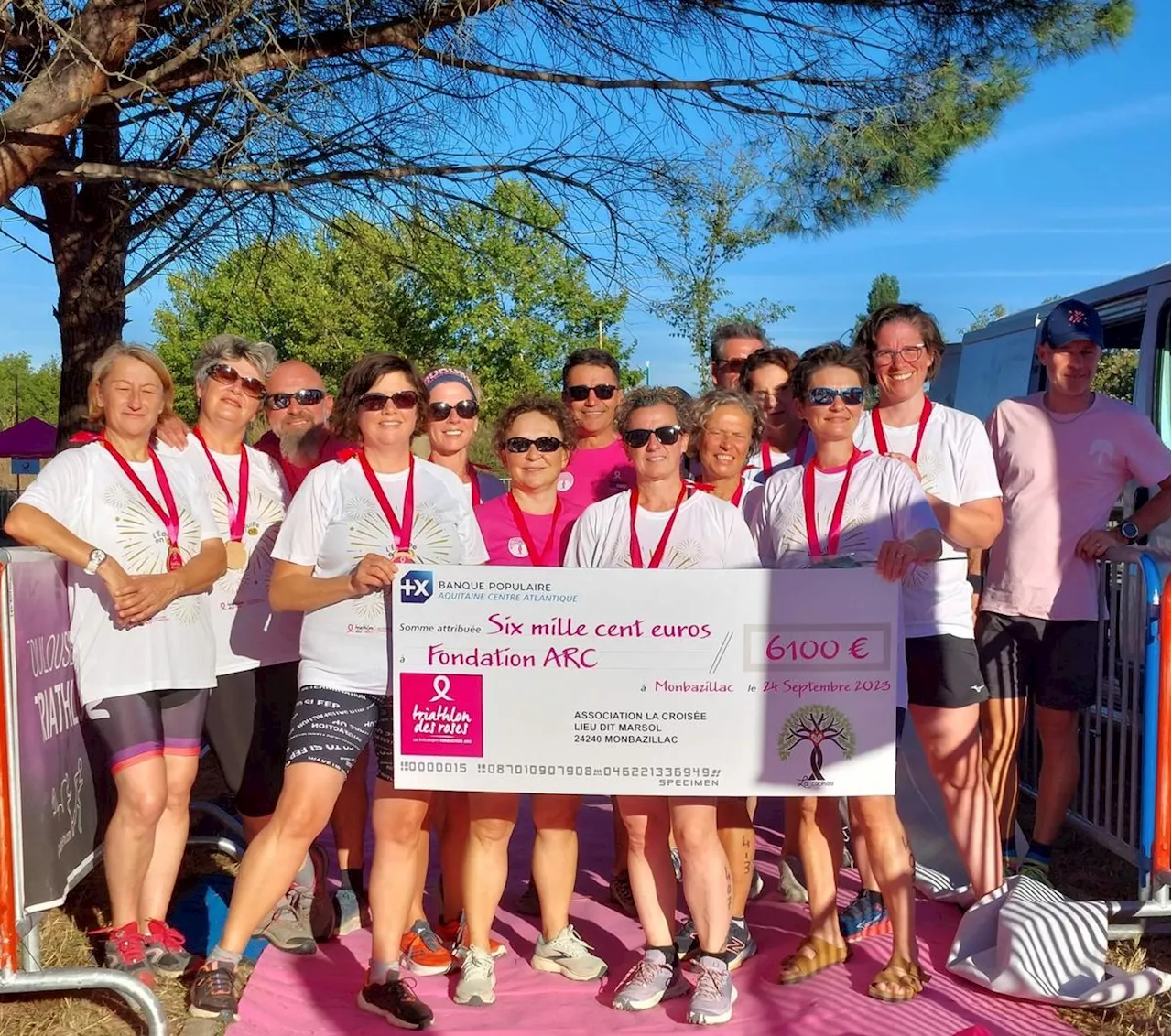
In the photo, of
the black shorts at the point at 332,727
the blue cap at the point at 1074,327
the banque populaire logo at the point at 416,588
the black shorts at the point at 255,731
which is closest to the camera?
the black shorts at the point at 332,727

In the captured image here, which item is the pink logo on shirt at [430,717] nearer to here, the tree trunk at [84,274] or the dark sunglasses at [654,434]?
the dark sunglasses at [654,434]

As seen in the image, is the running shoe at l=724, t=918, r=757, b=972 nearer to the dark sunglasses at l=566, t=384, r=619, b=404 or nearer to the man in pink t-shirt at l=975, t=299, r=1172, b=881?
the man in pink t-shirt at l=975, t=299, r=1172, b=881

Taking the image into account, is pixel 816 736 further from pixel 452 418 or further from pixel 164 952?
pixel 164 952

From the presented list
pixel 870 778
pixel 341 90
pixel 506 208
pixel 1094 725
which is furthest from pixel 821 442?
pixel 341 90

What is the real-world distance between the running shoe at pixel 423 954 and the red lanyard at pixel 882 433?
7.37ft

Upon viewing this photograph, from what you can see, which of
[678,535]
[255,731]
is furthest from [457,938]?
[678,535]

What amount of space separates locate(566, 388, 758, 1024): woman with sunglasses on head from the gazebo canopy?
94.9ft

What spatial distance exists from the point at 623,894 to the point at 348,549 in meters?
1.86

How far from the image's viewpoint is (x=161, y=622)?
155 inches

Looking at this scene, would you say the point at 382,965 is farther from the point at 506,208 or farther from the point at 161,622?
the point at 506,208

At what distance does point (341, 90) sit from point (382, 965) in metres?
3.90

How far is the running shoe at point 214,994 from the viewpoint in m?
3.62

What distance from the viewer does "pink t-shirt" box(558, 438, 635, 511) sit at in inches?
179

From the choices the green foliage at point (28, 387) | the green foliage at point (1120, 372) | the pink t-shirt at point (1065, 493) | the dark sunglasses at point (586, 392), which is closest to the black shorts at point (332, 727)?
the dark sunglasses at point (586, 392)
